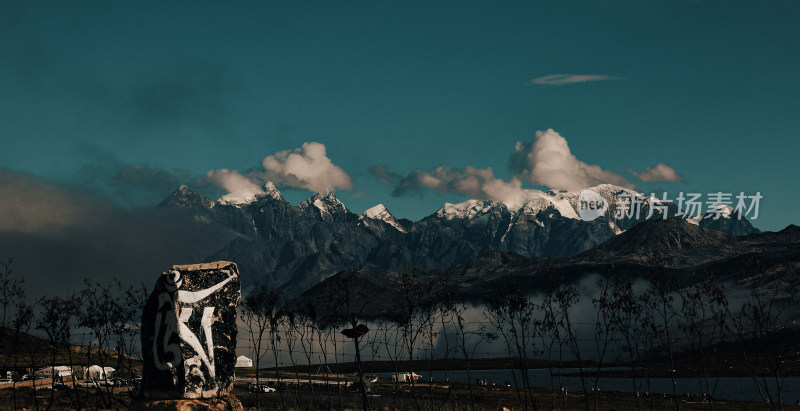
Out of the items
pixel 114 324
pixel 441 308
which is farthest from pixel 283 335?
pixel 441 308

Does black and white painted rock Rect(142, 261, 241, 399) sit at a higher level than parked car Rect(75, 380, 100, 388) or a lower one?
higher

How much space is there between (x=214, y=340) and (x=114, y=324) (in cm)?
1267

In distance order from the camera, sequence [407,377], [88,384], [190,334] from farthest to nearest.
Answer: [407,377]
[88,384]
[190,334]

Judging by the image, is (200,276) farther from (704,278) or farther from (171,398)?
(704,278)

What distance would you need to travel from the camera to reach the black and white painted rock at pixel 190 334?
1955cm

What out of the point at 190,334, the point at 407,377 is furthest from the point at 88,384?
the point at 407,377

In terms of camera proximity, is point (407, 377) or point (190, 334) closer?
point (190, 334)

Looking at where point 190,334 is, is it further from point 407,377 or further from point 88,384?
point 407,377

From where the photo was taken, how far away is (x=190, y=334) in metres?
19.9

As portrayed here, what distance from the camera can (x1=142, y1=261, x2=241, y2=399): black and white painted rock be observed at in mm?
19547

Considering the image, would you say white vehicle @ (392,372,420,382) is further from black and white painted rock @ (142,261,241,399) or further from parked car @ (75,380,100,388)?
parked car @ (75,380,100,388)

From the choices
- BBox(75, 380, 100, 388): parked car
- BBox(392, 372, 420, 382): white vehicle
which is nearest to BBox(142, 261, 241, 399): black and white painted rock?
BBox(392, 372, 420, 382): white vehicle

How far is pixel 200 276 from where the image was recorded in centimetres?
2062

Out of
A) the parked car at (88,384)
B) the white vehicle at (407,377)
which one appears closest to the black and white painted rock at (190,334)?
the white vehicle at (407,377)
